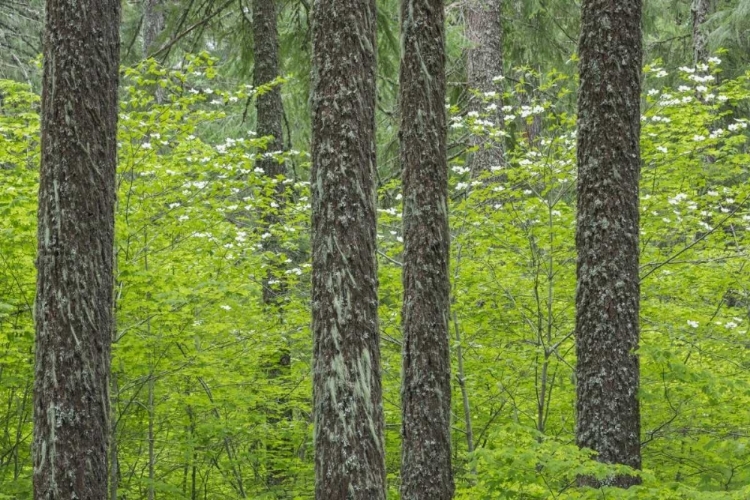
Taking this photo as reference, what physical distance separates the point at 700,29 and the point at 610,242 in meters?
11.4

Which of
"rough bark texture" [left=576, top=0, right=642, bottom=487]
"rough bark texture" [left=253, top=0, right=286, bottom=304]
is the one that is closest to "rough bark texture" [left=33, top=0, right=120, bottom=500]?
"rough bark texture" [left=576, top=0, right=642, bottom=487]

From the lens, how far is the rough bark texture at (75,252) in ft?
16.6

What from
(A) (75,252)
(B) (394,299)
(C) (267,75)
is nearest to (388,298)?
(B) (394,299)

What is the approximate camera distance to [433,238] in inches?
284

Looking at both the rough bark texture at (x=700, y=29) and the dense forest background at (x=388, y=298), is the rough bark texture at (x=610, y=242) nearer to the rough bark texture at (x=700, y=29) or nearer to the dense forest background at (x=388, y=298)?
the dense forest background at (x=388, y=298)

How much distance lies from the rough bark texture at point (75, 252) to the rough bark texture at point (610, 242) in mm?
3319

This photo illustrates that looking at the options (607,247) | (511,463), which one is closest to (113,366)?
(511,463)

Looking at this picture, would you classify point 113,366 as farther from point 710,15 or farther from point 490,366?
point 710,15

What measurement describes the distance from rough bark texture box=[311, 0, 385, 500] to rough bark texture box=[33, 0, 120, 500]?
1.31 metres

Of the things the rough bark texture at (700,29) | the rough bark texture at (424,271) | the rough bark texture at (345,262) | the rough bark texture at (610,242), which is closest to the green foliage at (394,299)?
the rough bark texture at (424,271)

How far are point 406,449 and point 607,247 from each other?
7.98 ft

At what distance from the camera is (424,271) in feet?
23.7

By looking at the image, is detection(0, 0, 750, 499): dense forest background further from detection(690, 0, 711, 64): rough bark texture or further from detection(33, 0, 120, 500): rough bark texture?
detection(690, 0, 711, 64): rough bark texture

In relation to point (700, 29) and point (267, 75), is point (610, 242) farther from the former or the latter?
point (700, 29)
